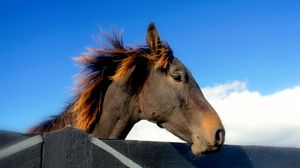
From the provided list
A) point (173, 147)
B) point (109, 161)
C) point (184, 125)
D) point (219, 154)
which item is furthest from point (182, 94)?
point (109, 161)

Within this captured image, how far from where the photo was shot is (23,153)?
52.1 inches

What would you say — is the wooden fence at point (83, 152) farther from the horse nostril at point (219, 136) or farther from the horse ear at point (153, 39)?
the horse ear at point (153, 39)

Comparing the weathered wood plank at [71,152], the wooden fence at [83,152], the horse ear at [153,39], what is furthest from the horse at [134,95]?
the weathered wood plank at [71,152]

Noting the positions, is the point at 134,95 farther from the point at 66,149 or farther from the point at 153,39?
the point at 66,149

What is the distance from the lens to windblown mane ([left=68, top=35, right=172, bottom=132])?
4465 mm

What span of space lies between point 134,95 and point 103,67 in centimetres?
52

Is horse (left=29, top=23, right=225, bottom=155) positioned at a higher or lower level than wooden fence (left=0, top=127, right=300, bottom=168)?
higher

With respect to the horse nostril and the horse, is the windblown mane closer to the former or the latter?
the horse

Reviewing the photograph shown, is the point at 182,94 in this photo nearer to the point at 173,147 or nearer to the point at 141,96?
the point at 141,96

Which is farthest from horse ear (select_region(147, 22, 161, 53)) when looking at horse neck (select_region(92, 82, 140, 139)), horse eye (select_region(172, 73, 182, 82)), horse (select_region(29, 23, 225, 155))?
horse neck (select_region(92, 82, 140, 139))

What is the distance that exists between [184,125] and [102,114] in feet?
3.12

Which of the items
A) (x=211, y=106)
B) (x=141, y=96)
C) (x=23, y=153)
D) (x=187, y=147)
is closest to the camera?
(x=23, y=153)

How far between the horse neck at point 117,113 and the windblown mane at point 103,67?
8 centimetres

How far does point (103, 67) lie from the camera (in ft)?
15.7
